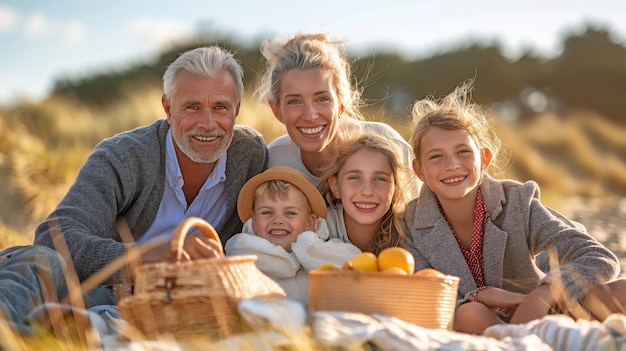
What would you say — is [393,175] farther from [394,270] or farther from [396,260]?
[394,270]

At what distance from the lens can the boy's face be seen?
490 cm

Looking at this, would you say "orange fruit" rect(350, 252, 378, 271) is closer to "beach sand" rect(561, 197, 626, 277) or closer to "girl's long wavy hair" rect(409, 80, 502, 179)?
"girl's long wavy hair" rect(409, 80, 502, 179)

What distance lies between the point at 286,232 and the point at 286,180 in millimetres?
338

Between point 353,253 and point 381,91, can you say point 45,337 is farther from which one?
point 381,91

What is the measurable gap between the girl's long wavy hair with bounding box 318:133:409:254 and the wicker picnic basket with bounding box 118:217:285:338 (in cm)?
169

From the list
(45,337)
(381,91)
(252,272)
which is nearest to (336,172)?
(252,272)

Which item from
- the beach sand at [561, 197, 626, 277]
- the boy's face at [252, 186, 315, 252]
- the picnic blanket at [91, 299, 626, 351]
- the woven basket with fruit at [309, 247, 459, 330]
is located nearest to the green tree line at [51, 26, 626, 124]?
the beach sand at [561, 197, 626, 277]

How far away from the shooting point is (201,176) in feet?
17.9

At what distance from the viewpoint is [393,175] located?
503cm

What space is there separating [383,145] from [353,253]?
751 mm

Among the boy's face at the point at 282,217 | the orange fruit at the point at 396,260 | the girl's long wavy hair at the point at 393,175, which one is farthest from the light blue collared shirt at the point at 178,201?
the orange fruit at the point at 396,260

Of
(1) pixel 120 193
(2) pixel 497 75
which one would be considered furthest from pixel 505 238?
(2) pixel 497 75

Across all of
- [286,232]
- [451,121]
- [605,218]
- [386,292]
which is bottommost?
[605,218]

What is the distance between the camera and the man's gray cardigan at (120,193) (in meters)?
4.44
